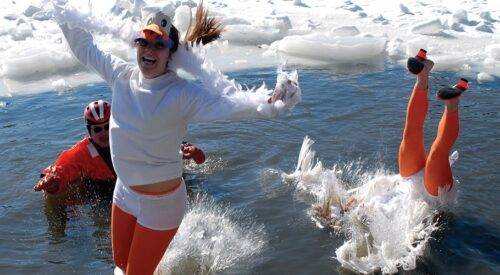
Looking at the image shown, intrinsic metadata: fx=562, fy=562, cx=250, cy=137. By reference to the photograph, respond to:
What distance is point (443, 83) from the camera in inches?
321

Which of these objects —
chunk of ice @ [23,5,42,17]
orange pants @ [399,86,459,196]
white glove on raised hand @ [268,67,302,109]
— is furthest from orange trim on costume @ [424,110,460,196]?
chunk of ice @ [23,5,42,17]

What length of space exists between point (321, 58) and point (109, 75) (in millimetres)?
6969

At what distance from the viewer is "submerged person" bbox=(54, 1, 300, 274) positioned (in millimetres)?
2666

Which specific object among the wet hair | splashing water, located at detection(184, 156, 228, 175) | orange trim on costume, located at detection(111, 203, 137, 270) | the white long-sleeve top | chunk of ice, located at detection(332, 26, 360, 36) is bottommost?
chunk of ice, located at detection(332, 26, 360, 36)

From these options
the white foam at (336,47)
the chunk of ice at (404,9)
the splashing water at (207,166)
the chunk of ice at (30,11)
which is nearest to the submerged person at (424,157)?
the splashing water at (207,166)

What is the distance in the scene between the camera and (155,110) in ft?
9.14

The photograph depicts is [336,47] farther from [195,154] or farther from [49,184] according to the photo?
[49,184]

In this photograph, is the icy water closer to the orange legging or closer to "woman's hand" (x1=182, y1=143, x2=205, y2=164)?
"woman's hand" (x1=182, y1=143, x2=205, y2=164)

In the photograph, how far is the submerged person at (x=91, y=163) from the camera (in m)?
5.44

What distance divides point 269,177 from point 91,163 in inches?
70.1

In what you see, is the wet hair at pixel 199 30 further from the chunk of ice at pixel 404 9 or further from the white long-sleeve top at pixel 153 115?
the chunk of ice at pixel 404 9

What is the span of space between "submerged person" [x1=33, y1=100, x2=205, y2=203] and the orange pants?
195cm

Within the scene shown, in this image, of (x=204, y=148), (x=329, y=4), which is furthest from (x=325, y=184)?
(x=329, y=4)

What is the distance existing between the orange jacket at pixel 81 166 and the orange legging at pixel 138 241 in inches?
89.3
